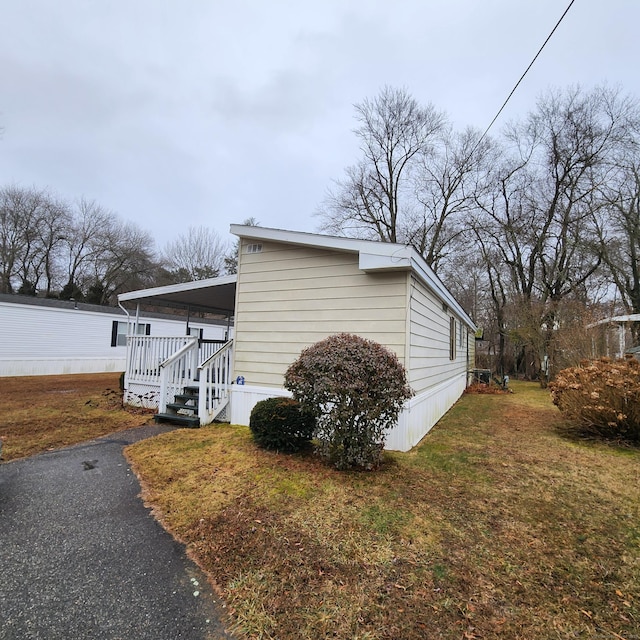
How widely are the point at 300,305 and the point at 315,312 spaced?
31 centimetres

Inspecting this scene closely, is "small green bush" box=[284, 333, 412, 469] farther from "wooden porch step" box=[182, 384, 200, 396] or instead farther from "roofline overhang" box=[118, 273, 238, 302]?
"wooden porch step" box=[182, 384, 200, 396]

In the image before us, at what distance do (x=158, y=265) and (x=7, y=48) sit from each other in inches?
795

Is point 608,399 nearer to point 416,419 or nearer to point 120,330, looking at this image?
point 416,419

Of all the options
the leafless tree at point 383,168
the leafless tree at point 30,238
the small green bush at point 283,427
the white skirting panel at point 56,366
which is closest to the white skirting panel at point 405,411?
the small green bush at point 283,427

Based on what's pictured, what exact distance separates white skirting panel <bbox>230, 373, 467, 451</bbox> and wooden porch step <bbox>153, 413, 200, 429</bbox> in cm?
61

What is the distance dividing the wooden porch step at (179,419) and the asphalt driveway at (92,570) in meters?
2.20

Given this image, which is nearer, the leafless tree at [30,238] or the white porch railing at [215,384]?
the white porch railing at [215,384]

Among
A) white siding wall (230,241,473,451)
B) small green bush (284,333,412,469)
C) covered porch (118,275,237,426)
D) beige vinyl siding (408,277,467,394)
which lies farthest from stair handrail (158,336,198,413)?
beige vinyl siding (408,277,467,394)

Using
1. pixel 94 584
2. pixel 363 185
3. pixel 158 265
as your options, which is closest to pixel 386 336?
pixel 94 584

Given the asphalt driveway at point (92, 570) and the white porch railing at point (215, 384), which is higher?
the white porch railing at point (215, 384)

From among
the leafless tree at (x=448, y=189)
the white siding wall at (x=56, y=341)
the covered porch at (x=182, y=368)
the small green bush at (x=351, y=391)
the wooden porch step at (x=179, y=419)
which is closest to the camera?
the small green bush at (x=351, y=391)

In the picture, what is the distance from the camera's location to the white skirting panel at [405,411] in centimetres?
483

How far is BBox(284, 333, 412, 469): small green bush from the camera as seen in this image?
12.3 feet

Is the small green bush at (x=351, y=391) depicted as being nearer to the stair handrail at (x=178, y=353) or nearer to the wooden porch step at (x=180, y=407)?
the wooden porch step at (x=180, y=407)
